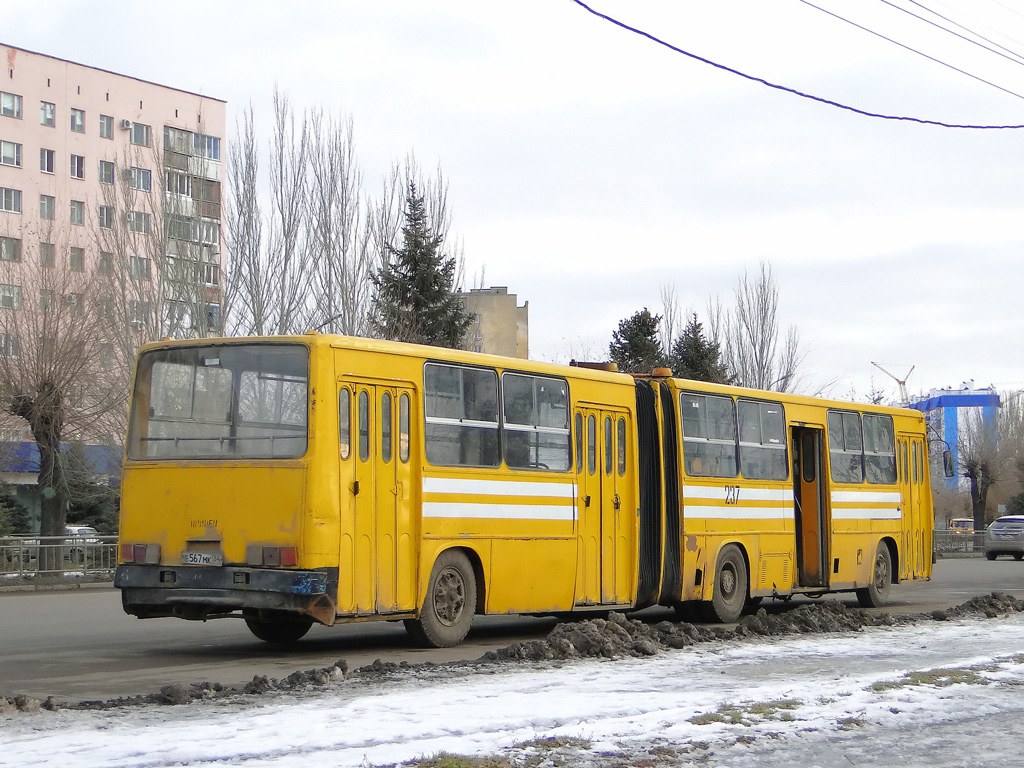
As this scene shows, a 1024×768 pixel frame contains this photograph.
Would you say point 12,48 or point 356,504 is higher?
point 12,48

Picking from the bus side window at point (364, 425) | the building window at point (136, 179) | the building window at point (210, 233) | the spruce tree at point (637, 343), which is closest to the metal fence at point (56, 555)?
the building window at point (210, 233)

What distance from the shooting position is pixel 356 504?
41.8 ft

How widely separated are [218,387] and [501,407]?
3.17 meters

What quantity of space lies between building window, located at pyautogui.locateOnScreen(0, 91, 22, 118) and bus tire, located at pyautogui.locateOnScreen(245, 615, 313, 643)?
59248 mm

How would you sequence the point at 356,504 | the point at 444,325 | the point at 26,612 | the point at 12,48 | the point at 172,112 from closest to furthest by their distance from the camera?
the point at 356,504 → the point at 26,612 → the point at 444,325 → the point at 12,48 → the point at 172,112

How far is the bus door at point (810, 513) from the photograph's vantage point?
2052 cm

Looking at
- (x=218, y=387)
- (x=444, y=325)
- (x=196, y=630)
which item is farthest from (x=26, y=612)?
(x=444, y=325)

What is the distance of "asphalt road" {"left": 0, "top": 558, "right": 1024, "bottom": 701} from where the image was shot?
11211 millimetres

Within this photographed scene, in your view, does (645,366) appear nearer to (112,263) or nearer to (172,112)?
(112,263)

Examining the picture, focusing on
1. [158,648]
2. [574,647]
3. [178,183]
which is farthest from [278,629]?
[178,183]

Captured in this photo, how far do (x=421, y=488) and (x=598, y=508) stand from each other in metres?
3.35

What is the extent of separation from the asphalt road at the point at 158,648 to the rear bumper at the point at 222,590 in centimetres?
49

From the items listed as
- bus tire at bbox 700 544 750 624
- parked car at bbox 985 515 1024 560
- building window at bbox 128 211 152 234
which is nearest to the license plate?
bus tire at bbox 700 544 750 624

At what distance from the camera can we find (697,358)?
189ft
